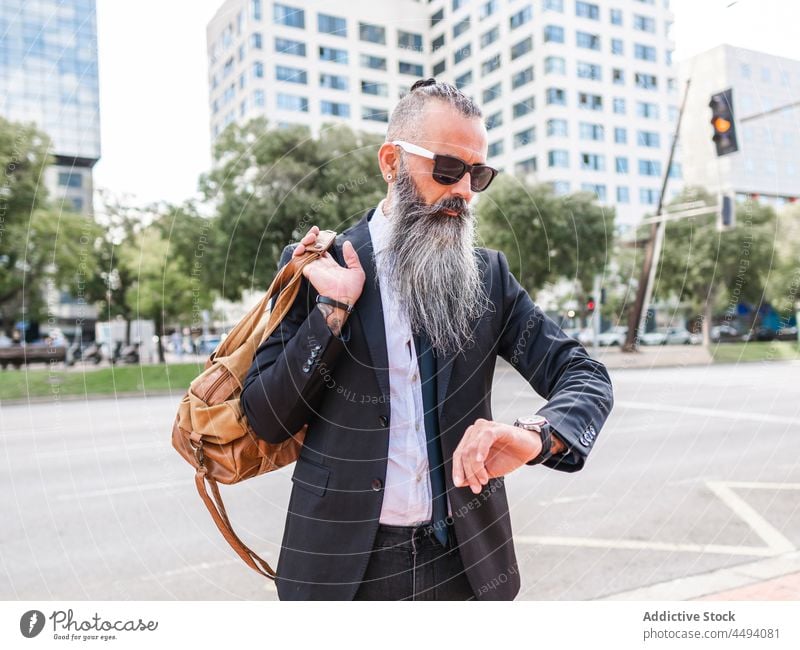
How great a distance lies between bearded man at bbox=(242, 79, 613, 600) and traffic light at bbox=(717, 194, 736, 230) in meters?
3.53

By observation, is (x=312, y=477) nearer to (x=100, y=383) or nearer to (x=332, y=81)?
(x=332, y=81)

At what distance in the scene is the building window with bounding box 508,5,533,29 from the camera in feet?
9.86

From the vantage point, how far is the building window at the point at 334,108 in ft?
10.2

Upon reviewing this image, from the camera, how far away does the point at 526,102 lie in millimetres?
3225

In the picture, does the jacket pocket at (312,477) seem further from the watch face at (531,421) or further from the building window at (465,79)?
the building window at (465,79)

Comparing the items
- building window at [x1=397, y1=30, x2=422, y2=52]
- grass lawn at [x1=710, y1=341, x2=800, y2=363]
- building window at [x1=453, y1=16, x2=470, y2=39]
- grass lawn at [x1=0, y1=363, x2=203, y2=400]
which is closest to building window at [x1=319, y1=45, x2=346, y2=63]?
building window at [x1=397, y1=30, x2=422, y2=52]

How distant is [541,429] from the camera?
1599 mm

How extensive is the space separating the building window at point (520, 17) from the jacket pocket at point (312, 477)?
216 centimetres

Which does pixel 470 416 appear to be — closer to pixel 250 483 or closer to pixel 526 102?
pixel 526 102

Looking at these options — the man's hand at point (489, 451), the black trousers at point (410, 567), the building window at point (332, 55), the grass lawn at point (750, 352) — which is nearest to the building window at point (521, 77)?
the building window at point (332, 55)

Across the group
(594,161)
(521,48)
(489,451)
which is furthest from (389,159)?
(594,161)

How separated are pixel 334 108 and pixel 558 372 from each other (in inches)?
75.2

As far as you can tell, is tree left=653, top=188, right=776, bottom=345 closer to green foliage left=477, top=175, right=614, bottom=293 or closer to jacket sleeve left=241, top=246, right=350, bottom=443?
green foliage left=477, top=175, right=614, bottom=293
